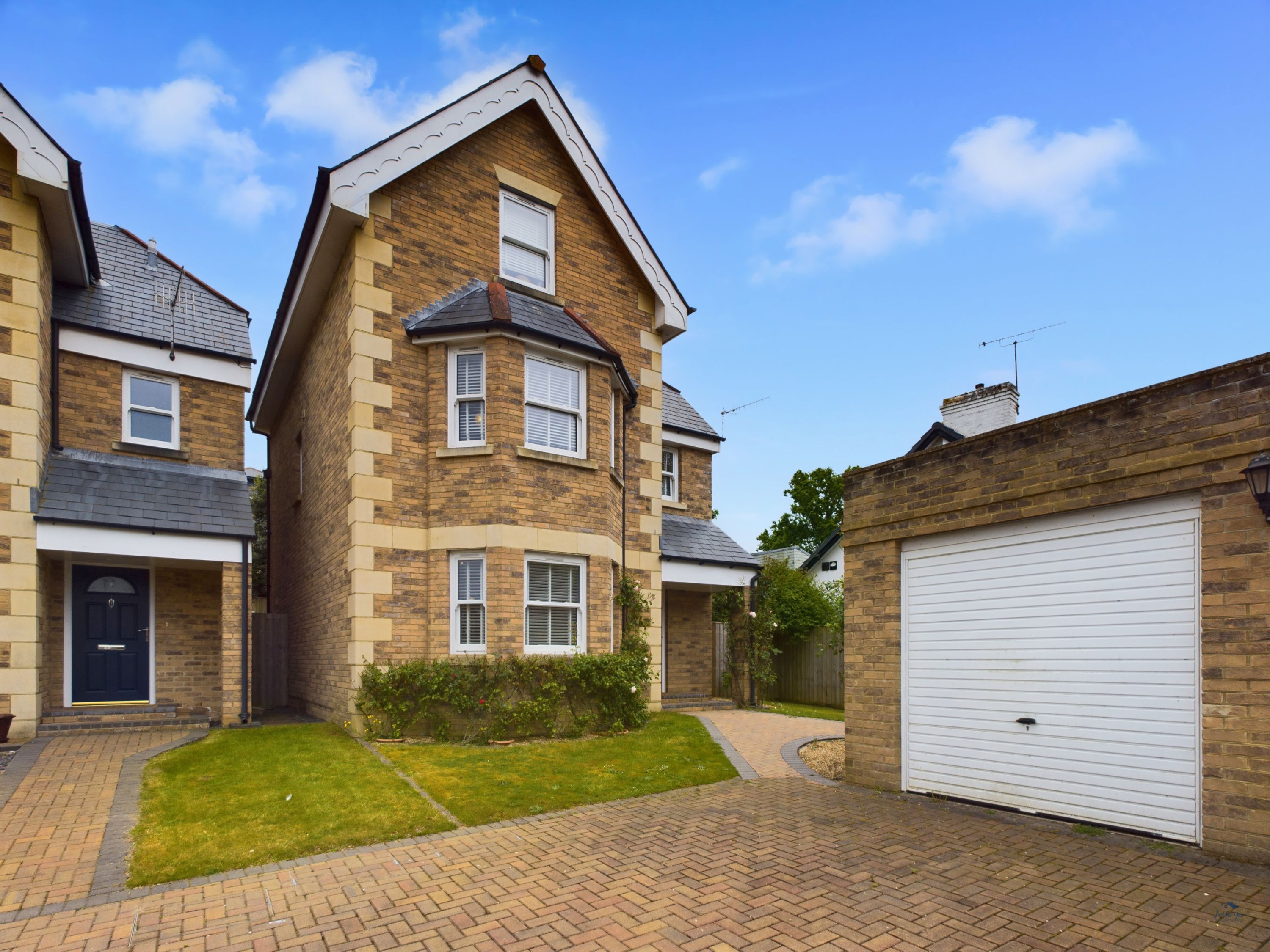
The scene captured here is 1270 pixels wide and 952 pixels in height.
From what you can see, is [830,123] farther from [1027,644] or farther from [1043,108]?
[1027,644]

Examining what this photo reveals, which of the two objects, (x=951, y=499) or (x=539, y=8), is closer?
(x=951, y=499)

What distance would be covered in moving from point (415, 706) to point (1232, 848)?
930 cm

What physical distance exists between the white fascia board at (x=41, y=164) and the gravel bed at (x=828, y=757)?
43.1 feet

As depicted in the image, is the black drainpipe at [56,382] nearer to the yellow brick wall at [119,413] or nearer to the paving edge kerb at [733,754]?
the yellow brick wall at [119,413]

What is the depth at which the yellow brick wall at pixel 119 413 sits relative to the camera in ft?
39.4

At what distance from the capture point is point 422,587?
1130 centimetres

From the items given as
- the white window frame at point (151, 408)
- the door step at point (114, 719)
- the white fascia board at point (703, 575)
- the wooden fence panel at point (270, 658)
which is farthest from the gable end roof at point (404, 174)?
the door step at point (114, 719)

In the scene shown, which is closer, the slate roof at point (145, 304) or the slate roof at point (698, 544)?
the slate roof at point (145, 304)

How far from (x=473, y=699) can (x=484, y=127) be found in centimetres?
974

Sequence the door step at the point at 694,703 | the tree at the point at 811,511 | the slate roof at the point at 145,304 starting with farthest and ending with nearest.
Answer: the tree at the point at 811,511, the door step at the point at 694,703, the slate roof at the point at 145,304

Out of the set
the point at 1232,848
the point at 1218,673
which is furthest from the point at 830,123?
the point at 1232,848

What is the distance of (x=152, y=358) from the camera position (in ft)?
41.8

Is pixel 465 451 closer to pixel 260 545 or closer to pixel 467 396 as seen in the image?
pixel 467 396

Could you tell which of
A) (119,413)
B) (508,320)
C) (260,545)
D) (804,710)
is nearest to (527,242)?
(508,320)
